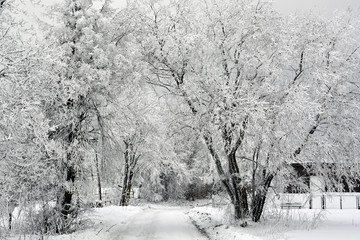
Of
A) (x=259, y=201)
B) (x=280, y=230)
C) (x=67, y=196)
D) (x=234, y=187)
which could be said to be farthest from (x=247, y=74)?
(x=67, y=196)

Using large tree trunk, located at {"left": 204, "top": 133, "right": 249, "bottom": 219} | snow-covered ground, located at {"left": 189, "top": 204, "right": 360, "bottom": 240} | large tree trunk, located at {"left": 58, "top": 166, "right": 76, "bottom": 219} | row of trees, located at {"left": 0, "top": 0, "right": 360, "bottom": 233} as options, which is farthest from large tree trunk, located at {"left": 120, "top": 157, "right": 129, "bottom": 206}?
large tree trunk, located at {"left": 204, "top": 133, "right": 249, "bottom": 219}

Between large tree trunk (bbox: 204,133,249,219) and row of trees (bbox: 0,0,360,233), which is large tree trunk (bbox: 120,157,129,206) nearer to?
row of trees (bbox: 0,0,360,233)

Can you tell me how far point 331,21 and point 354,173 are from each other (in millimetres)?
6683

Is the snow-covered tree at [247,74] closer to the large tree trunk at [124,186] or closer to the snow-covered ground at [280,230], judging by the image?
the snow-covered ground at [280,230]

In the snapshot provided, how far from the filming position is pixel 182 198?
54.0m

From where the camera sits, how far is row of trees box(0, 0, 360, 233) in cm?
1634

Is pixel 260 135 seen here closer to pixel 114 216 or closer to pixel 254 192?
pixel 254 192

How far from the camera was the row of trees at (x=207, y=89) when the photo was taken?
53.6 feet

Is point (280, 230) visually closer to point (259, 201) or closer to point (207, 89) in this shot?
point (259, 201)

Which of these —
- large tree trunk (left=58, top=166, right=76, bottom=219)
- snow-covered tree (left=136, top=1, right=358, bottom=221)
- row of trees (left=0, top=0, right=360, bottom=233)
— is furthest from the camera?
large tree trunk (left=58, top=166, right=76, bottom=219)

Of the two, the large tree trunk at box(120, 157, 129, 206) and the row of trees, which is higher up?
the row of trees

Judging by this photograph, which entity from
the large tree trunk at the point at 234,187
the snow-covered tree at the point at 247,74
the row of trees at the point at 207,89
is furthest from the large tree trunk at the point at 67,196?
the large tree trunk at the point at 234,187

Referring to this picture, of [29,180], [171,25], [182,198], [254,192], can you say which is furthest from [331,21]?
[182,198]

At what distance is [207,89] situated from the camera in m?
17.1
